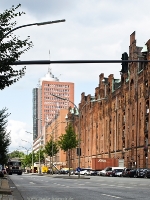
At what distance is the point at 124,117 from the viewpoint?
314ft

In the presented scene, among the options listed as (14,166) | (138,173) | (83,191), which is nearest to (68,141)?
(14,166)

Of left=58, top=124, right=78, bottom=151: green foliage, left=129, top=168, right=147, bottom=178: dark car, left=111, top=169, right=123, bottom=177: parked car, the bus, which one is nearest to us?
left=129, top=168, right=147, bottom=178: dark car

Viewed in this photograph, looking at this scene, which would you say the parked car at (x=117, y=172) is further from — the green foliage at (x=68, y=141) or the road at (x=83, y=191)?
the road at (x=83, y=191)

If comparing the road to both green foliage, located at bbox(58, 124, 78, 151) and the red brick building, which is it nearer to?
the red brick building

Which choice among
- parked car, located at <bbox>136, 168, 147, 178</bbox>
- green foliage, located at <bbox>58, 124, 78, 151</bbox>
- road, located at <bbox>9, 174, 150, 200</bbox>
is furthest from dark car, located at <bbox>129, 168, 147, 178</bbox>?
road, located at <bbox>9, 174, 150, 200</bbox>

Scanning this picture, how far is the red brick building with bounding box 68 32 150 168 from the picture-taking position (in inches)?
3248

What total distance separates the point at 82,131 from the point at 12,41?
394 feet

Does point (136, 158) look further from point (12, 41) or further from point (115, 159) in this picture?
point (12, 41)

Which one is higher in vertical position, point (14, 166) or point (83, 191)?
point (83, 191)

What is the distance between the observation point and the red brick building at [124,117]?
82.5 metres

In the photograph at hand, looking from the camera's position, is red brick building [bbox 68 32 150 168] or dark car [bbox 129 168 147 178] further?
red brick building [bbox 68 32 150 168]

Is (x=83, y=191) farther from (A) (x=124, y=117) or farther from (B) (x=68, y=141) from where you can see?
(A) (x=124, y=117)

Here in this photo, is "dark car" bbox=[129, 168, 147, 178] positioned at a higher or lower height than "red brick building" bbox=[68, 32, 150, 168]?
lower

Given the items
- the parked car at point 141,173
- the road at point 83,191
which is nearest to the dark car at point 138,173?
→ the parked car at point 141,173
